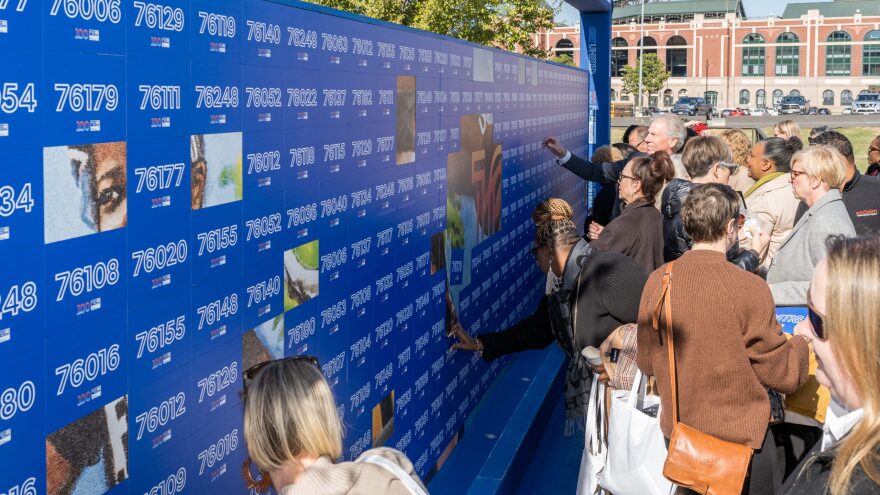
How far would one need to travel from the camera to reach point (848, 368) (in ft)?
6.66

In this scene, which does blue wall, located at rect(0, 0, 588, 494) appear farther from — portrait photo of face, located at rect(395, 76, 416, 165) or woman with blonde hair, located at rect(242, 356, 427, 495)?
woman with blonde hair, located at rect(242, 356, 427, 495)

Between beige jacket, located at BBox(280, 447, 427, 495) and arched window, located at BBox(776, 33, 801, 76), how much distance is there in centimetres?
11713

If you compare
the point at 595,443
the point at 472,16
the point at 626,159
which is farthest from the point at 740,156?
the point at 472,16

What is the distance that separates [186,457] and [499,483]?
3.03 m

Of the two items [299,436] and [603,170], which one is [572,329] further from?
[603,170]

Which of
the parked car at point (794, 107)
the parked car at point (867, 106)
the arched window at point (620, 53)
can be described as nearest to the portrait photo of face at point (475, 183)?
the parked car at point (867, 106)

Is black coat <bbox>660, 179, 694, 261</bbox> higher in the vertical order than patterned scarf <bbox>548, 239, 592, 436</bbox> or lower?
higher

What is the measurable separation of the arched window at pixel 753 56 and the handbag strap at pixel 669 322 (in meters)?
115

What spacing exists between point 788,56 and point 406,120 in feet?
380

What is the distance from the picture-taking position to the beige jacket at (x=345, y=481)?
2328 millimetres

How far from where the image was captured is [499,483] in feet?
18.1

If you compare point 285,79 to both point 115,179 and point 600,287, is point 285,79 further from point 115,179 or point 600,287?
point 600,287

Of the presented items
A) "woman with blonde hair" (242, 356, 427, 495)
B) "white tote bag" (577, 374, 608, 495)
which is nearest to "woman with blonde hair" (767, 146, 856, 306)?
"white tote bag" (577, 374, 608, 495)

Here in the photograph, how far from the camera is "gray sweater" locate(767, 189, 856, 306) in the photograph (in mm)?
5199
